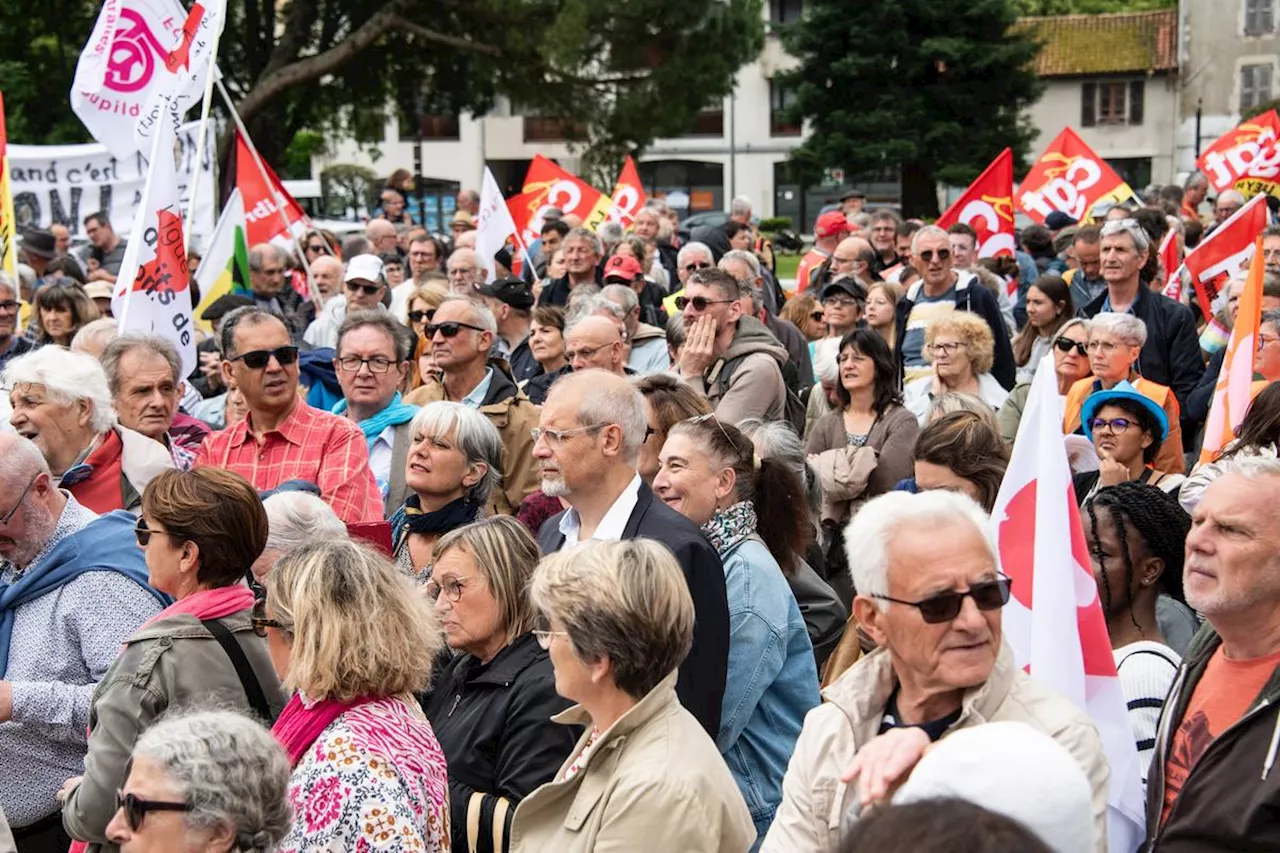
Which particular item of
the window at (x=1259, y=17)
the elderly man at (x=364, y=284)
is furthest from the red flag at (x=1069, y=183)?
the window at (x=1259, y=17)

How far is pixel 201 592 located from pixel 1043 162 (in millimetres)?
13209

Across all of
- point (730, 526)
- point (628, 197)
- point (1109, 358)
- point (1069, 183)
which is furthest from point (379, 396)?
point (1069, 183)

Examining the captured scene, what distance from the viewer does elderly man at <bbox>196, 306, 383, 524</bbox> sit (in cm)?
593

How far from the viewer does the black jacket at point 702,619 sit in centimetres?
406

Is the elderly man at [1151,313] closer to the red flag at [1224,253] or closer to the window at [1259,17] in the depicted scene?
the red flag at [1224,253]

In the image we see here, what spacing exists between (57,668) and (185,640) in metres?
0.70

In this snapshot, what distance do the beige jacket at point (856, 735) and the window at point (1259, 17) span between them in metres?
61.5

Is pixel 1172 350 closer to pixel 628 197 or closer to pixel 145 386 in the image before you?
pixel 145 386

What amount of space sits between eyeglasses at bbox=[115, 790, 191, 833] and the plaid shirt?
274 cm

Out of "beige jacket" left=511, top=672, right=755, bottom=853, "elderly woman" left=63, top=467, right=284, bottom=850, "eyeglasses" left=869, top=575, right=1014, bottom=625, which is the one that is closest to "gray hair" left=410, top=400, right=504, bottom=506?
"elderly woman" left=63, top=467, right=284, bottom=850

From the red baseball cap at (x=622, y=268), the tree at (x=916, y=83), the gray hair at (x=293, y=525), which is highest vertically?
the tree at (x=916, y=83)

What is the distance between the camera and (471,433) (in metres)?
5.51

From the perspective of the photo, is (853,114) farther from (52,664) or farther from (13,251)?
(52,664)

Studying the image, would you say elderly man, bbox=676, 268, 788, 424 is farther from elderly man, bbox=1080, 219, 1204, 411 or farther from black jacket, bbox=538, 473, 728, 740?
black jacket, bbox=538, 473, 728, 740
